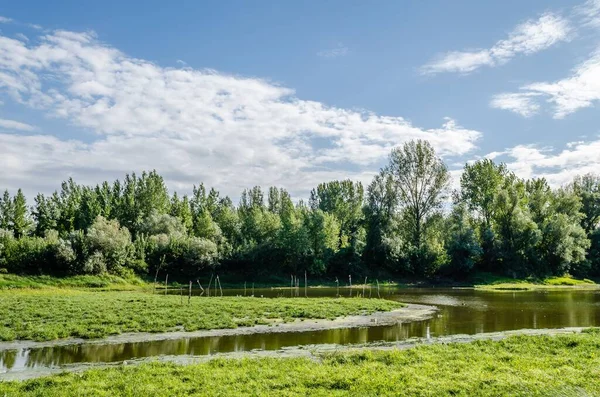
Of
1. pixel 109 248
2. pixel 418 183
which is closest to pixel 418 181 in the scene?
pixel 418 183

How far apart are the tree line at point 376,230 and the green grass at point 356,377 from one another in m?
60.9

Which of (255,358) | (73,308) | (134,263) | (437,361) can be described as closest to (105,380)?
(255,358)

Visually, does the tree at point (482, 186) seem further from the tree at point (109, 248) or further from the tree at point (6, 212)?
the tree at point (6, 212)

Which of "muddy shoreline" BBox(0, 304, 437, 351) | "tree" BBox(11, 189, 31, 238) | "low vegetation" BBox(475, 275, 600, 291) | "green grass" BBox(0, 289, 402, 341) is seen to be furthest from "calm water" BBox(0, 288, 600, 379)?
"tree" BBox(11, 189, 31, 238)

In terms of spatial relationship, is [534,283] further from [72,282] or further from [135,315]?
[72,282]

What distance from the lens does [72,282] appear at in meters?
63.8

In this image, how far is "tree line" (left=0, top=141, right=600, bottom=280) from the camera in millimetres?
83562

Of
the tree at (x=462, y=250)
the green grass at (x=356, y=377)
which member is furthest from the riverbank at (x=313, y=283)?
→ the green grass at (x=356, y=377)

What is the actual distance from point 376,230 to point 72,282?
5744 cm

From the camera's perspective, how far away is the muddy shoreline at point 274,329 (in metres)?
23.8

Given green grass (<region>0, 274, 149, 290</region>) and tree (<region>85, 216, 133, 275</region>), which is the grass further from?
tree (<region>85, 216, 133, 275</region>)

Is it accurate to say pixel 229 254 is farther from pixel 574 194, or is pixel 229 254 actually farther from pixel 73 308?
pixel 574 194

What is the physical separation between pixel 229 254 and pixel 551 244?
208 feet

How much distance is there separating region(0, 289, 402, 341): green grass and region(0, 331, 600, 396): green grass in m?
10.3
